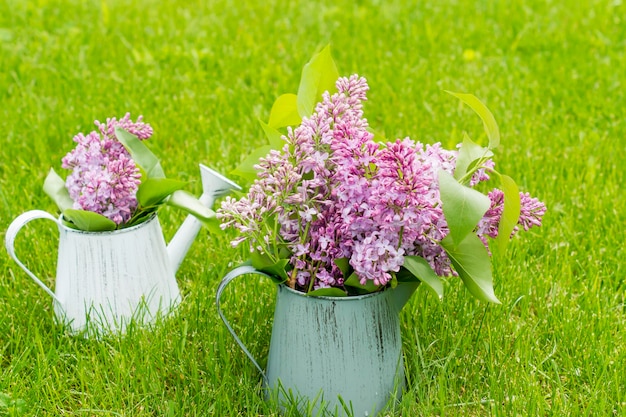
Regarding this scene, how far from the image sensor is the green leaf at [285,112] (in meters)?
1.47

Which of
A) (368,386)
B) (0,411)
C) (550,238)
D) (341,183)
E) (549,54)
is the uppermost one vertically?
(549,54)

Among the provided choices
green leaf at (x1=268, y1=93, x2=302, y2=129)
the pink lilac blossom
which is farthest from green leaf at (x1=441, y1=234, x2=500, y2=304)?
the pink lilac blossom

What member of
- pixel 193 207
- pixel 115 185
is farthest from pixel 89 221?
pixel 193 207

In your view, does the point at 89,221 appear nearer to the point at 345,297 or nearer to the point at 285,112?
the point at 285,112

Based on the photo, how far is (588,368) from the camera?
1584mm

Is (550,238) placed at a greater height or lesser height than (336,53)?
lesser

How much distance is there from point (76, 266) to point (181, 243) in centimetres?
24

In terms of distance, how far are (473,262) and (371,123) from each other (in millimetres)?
1544

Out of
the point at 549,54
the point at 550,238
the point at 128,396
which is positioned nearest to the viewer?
the point at 128,396

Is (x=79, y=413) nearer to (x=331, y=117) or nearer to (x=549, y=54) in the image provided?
(x=331, y=117)

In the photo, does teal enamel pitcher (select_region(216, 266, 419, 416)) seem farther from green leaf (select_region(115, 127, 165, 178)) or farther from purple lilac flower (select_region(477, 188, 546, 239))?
green leaf (select_region(115, 127, 165, 178))

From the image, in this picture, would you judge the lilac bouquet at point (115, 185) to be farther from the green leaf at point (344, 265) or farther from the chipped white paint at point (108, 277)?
the green leaf at point (344, 265)

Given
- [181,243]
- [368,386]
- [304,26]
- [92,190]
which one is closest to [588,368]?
[368,386]

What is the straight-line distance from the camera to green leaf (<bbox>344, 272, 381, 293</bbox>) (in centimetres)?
132
